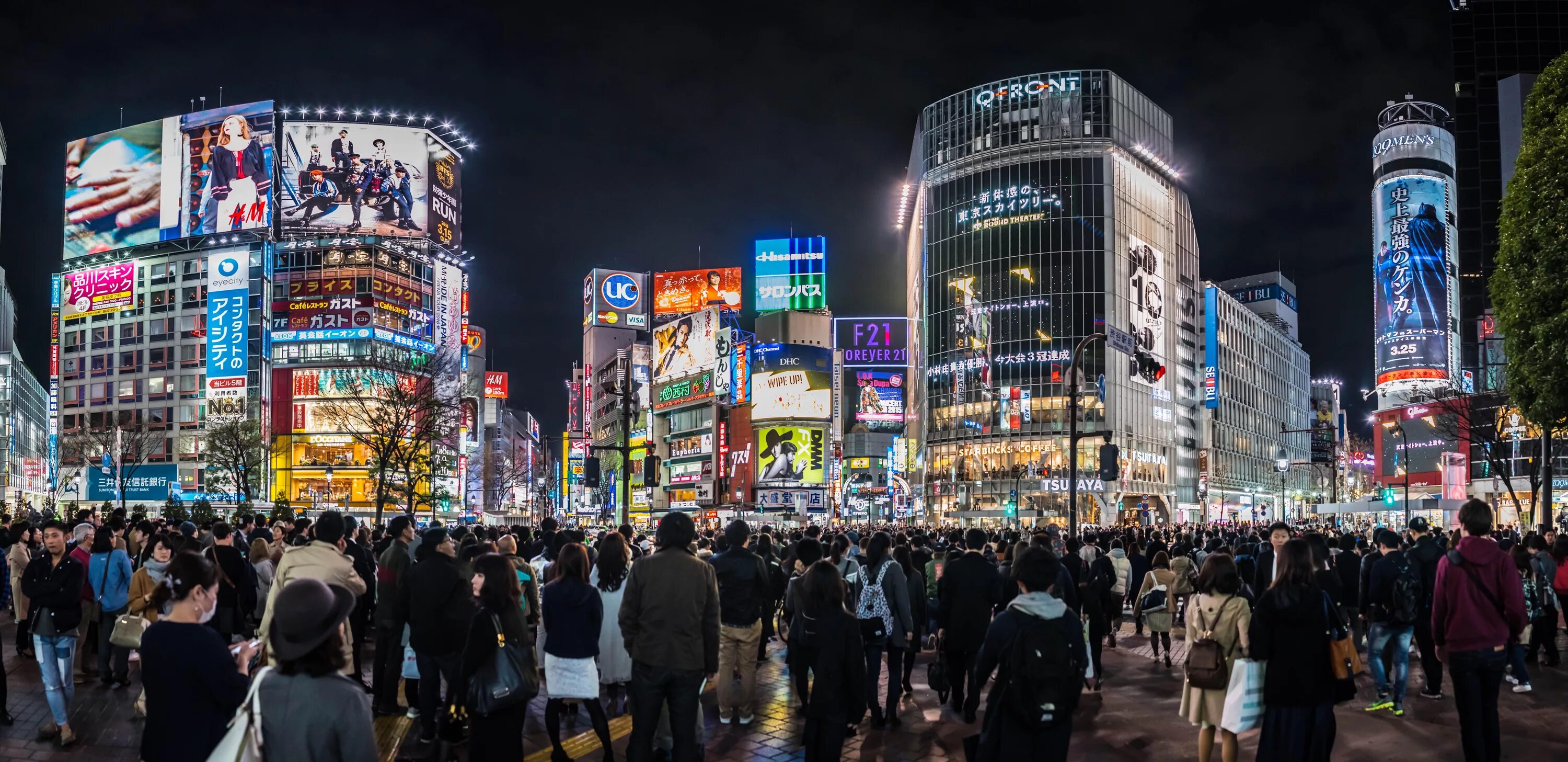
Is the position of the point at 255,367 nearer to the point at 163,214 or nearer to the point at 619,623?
the point at 163,214

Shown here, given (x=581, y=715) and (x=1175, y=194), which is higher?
(x=1175, y=194)

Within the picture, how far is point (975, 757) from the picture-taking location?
584 cm

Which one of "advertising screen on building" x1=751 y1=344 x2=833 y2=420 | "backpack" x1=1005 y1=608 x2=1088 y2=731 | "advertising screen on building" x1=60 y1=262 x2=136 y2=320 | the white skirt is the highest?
"advertising screen on building" x1=60 y1=262 x2=136 y2=320

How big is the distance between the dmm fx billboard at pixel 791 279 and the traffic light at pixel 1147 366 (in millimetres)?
85184

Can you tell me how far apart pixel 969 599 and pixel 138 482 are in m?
Answer: 31.8

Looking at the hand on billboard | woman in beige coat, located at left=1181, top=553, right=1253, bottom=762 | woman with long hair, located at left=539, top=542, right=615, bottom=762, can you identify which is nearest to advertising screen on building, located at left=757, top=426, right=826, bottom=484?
the hand on billboard

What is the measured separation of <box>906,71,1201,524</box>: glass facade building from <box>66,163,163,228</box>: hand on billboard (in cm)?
6123

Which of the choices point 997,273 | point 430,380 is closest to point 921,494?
point 997,273

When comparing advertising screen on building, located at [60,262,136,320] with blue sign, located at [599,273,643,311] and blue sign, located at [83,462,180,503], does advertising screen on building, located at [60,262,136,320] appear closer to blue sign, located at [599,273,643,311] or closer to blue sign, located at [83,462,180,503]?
blue sign, located at [83,462,180,503]

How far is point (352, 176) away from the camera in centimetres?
8081

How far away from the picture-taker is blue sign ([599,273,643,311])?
465 feet

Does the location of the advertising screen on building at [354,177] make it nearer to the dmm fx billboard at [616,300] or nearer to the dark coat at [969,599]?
the dmm fx billboard at [616,300]

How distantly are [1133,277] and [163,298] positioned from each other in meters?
76.3

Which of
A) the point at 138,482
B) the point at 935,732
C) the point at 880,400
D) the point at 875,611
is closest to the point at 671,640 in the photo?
the point at 875,611
